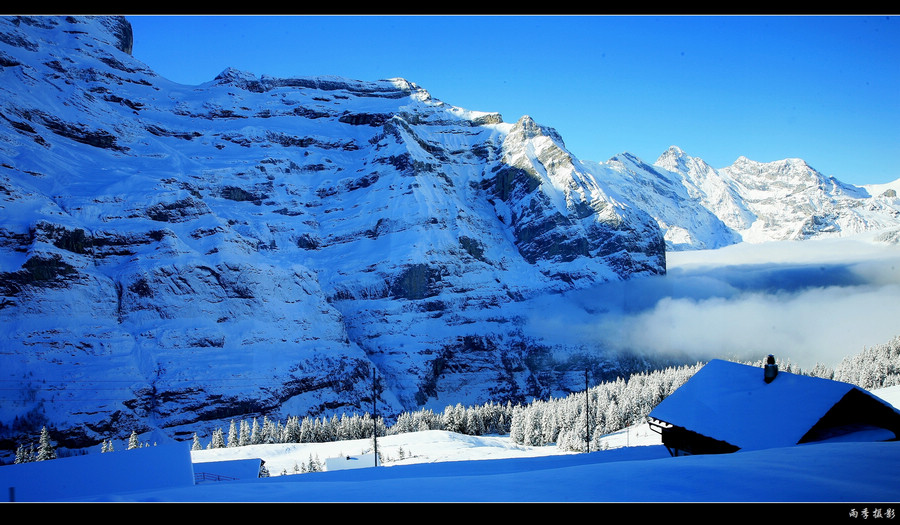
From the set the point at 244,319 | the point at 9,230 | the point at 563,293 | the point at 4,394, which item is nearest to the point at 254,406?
the point at 244,319

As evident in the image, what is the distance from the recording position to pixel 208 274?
126 metres

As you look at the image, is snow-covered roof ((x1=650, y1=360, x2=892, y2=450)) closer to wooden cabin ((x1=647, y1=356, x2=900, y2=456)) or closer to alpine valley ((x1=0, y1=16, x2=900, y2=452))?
wooden cabin ((x1=647, y1=356, x2=900, y2=456))

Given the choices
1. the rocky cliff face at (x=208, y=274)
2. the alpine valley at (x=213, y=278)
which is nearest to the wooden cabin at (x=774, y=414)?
the alpine valley at (x=213, y=278)

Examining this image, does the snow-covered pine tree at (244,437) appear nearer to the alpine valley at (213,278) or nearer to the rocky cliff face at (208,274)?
the alpine valley at (213,278)

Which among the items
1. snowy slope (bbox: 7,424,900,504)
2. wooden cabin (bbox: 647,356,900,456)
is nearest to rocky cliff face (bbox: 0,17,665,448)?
wooden cabin (bbox: 647,356,900,456)

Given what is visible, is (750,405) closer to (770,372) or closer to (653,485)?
(770,372)

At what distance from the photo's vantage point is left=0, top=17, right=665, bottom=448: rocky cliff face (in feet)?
331

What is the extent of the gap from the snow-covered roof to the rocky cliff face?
305 feet

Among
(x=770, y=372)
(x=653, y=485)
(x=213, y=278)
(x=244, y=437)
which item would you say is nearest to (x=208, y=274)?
(x=213, y=278)

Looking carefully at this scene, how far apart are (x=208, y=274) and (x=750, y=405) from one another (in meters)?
125

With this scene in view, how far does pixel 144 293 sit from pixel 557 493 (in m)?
129

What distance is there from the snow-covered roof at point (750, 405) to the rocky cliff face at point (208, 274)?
92927 millimetres

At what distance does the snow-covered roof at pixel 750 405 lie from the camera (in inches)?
599
